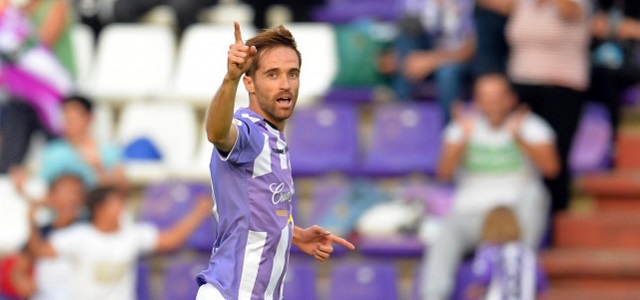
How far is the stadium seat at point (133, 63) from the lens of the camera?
12.2 meters

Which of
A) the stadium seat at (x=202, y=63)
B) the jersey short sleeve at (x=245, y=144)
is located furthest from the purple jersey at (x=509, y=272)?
the jersey short sleeve at (x=245, y=144)

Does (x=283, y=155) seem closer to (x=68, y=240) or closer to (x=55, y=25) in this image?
(x=68, y=240)

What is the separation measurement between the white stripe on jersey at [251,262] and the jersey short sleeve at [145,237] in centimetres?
456

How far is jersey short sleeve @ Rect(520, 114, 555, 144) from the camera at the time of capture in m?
9.99

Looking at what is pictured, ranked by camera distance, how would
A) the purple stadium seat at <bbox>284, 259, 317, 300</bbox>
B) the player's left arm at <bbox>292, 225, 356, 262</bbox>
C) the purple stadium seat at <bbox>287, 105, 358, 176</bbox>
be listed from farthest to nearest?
the purple stadium seat at <bbox>287, 105, 358, 176</bbox>, the purple stadium seat at <bbox>284, 259, 317, 300</bbox>, the player's left arm at <bbox>292, 225, 356, 262</bbox>

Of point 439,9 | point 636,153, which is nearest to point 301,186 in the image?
point 439,9

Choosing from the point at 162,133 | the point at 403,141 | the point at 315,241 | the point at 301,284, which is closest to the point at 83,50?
the point at 162,133

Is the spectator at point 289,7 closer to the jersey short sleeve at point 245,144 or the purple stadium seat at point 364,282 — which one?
the purple stadium seat at point 364,282

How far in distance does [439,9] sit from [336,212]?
1848mm

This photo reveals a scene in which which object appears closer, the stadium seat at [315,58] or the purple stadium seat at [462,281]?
the purple stadium seat at [462,281]

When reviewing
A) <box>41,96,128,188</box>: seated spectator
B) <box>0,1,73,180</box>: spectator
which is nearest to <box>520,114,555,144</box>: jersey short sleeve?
<box>41,96,128,188</box>: seated spectator

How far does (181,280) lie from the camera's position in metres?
10.4

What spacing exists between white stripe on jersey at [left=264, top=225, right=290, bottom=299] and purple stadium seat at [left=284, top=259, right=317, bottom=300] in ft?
13.6

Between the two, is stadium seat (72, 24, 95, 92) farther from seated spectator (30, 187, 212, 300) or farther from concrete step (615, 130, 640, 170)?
concrete step (615, 130, 640, 170)
